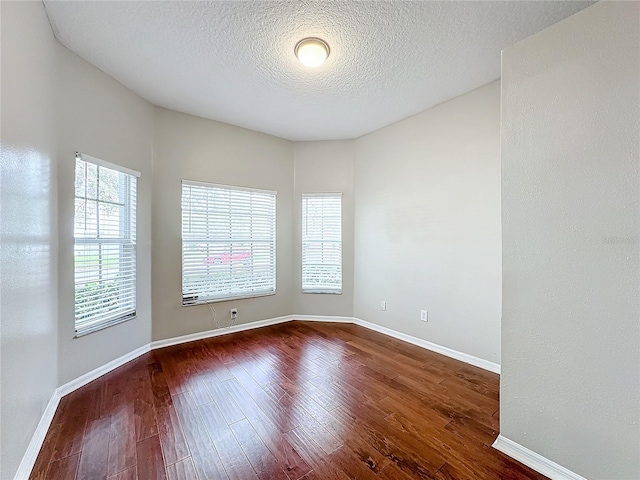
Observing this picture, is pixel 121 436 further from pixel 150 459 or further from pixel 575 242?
pixel 575 242

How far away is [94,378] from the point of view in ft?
7.79

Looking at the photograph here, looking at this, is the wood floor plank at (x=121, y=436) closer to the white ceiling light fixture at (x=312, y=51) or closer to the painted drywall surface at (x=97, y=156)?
the painted drywall surface at (x=97, y=156)

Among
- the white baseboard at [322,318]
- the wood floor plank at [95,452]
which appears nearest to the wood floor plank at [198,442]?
the wood floor plank at [95,452]

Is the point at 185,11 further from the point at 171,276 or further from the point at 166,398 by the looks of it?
the point at 166,398

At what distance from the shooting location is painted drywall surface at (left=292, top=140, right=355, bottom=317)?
405 cm

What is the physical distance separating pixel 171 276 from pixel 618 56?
13.1 feet

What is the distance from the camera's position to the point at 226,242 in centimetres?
355

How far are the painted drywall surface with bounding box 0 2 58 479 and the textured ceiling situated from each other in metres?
0.51

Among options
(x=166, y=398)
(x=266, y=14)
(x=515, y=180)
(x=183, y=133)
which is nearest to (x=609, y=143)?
(x=515, y=180)

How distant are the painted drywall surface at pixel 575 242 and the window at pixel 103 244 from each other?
10.9 feet

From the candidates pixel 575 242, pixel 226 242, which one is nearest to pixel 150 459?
pixel 226 242

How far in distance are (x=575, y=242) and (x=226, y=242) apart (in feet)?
11.2

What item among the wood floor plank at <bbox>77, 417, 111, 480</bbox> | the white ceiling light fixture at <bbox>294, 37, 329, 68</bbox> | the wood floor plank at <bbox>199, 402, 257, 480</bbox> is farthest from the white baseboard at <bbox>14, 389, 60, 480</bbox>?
the white ceiling light fixture at <bbox>294, 37, 329, 68</bbox>

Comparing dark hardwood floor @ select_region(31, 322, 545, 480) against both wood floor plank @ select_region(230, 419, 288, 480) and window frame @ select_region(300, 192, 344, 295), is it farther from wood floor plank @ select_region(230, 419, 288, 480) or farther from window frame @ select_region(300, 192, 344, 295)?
Result: window frame @ select_region(300, 192, 344, 295)
